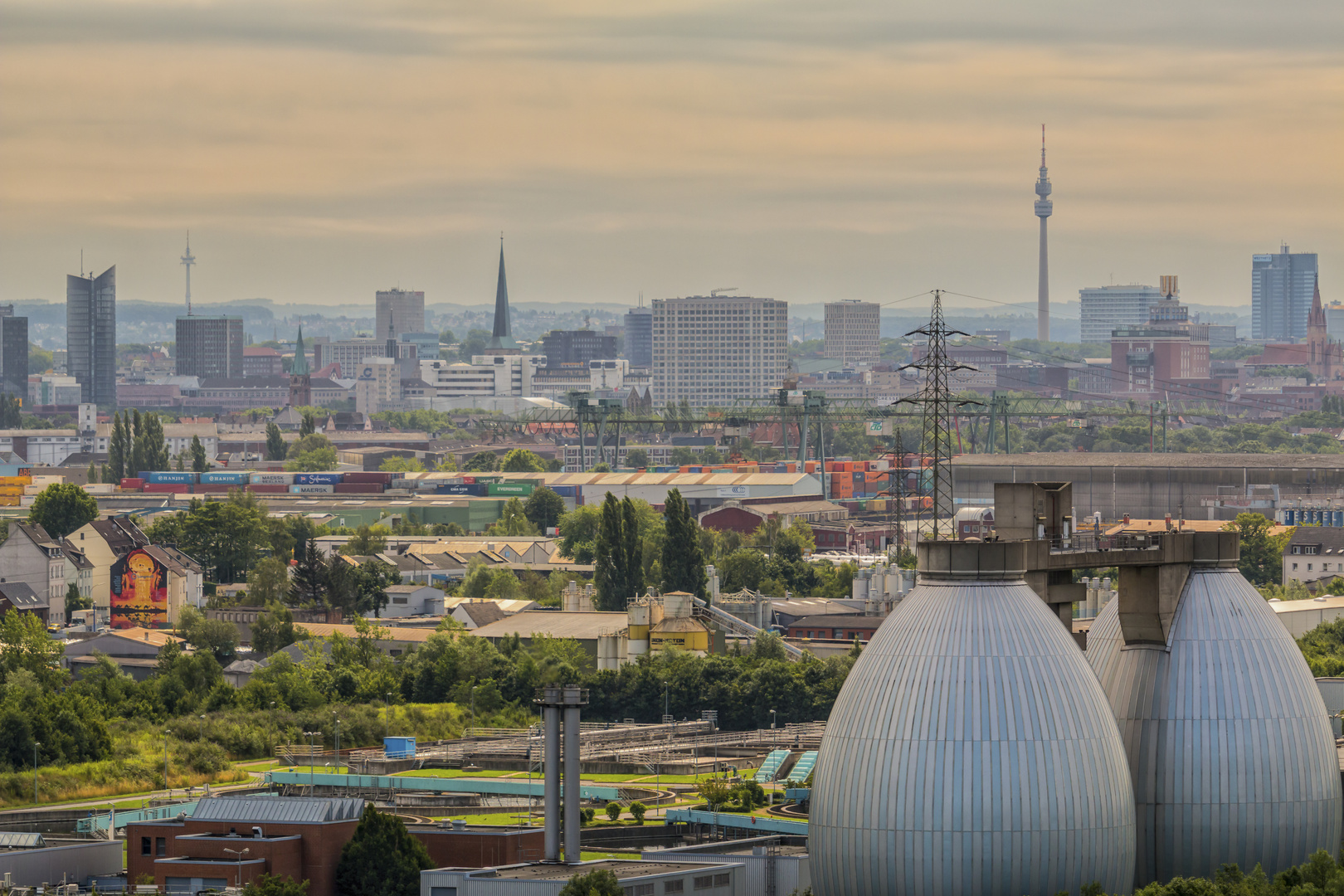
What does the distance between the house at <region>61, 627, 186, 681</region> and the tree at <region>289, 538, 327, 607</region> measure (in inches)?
469

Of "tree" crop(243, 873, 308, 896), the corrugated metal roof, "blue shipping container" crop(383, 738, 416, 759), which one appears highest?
the corrugated metal roof

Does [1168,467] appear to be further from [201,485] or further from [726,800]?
[726,800]

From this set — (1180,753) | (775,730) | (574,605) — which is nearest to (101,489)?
(574,605)

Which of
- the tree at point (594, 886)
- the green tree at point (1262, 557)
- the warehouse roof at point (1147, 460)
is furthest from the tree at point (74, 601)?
the tree at point (594, 886)

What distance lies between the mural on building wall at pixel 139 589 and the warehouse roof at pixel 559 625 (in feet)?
70.0

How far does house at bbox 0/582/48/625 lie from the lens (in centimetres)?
11500

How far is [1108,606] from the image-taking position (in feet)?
149

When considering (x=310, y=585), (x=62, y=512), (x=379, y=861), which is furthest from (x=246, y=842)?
(x=62, y=512)

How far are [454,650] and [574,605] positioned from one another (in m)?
16.4

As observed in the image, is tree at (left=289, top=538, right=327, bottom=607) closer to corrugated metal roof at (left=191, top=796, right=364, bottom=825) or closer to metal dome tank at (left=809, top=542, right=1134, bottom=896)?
corrugated metal roof at (left=191, top=796, right=364, bottom=825)

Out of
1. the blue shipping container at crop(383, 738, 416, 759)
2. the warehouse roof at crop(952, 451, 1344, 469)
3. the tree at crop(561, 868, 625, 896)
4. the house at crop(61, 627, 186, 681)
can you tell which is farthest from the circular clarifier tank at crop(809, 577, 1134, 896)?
the warehouse roof at crop(952, 451, 1344, 469)

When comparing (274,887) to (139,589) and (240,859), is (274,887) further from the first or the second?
(139,589)

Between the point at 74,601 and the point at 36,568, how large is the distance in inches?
94.0

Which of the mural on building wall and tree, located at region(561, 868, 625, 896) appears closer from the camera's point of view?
tree, located at region(561, 868, 625, 896)
